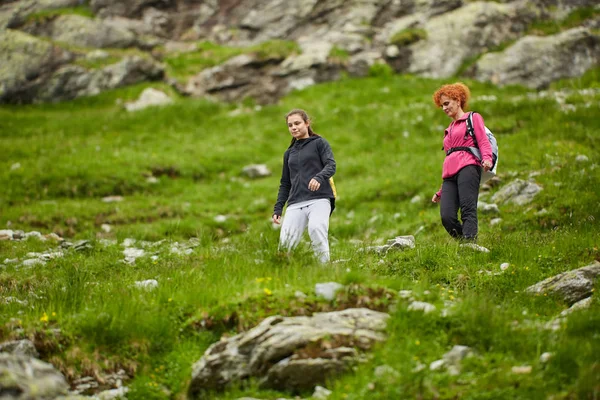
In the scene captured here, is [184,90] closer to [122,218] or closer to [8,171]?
[8,171]

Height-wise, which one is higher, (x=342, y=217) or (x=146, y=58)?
(x=146, y=58)

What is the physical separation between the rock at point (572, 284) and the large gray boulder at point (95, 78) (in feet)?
85.0

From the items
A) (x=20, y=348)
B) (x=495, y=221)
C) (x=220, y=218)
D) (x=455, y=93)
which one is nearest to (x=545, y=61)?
(x=495, y=221)

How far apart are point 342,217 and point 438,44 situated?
18.0 m

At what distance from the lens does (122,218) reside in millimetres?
15977

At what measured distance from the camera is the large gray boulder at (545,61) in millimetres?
27380

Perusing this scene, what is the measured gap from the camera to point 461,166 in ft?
32.4

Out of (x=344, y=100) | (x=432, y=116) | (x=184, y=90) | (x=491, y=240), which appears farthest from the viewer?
(x=184, y=90)

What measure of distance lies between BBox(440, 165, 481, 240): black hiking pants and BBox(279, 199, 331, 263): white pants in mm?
2261

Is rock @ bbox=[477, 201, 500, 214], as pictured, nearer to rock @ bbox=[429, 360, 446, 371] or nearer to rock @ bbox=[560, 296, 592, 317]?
rock @ bbox=[560, 296, 592, 317]

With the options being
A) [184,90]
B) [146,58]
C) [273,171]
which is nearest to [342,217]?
[273,171]

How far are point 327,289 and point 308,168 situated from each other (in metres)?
2.97

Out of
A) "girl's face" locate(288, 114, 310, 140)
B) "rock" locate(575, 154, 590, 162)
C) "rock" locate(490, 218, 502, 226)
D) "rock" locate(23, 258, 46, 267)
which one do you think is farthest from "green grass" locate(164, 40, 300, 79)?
"girl's face" locate(288, 114, 310, 140)

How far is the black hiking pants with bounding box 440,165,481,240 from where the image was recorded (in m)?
9.71
